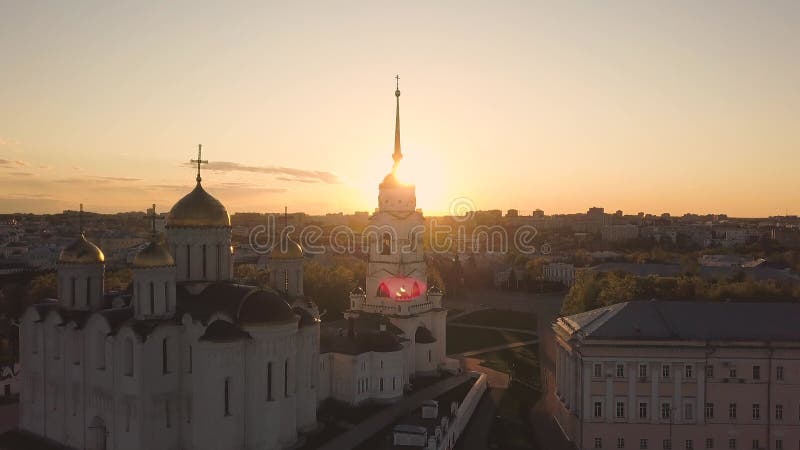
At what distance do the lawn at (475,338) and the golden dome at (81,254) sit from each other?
74.2 feet

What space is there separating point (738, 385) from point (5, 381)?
31.1 m

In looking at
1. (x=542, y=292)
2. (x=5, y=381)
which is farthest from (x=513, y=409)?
(x=542, y=292)

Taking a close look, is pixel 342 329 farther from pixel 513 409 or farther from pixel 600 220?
pixel 600 220

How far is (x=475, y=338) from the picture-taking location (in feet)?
149

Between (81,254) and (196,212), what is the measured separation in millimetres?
4394

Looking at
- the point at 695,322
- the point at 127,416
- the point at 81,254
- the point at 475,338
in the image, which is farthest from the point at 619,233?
the point at 127,416

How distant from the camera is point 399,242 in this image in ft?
118

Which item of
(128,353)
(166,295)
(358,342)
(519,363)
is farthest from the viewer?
(519,363)

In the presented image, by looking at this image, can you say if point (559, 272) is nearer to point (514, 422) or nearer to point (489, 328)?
point (489, 328)

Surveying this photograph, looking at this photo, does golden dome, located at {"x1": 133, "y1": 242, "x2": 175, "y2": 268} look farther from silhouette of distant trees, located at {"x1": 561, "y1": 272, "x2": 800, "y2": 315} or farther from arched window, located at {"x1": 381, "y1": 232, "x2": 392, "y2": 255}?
silhouette of distant trees, located at {"x1": 561, "y1": 272, "x2": 800, "y2": 315}

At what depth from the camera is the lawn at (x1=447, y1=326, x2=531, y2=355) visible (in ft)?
139

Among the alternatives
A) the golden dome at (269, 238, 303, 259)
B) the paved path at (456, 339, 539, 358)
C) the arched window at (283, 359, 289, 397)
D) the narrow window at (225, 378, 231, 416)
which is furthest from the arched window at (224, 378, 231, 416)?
the paved path at (456, 339, 539, 358)

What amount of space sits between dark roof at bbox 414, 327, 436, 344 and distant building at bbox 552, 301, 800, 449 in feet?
36.1

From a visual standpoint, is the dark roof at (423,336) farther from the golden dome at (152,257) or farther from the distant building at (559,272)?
the distant building at (559,272)
